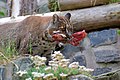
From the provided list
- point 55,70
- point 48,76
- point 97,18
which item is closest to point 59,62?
point 55,70

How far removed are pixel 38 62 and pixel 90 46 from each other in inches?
32.6

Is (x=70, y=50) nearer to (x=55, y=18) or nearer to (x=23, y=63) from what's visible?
(x=55, y=18)

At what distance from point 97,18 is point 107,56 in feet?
1.23

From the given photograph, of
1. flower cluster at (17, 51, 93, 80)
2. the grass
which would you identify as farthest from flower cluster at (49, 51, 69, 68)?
the grass

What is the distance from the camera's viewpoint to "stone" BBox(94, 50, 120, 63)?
101 inches

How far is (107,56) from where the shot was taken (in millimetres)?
2590

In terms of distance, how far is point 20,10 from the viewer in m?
3.31

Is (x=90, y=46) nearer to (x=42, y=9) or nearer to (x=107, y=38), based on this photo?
(x=107, y=38)

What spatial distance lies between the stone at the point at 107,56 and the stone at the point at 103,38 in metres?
0.08

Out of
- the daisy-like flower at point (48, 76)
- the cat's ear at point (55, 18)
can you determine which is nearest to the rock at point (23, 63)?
the daisy-like flower at point (48, 76)

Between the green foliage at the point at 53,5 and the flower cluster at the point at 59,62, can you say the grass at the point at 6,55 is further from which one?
the green foliage at the point at 53,5

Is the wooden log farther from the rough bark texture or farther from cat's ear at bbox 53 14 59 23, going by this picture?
cat's ear at bbox 53 14 59 23

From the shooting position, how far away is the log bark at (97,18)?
108 inches

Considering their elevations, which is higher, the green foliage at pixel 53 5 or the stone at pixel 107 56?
the green foliage at pixel 53 5
